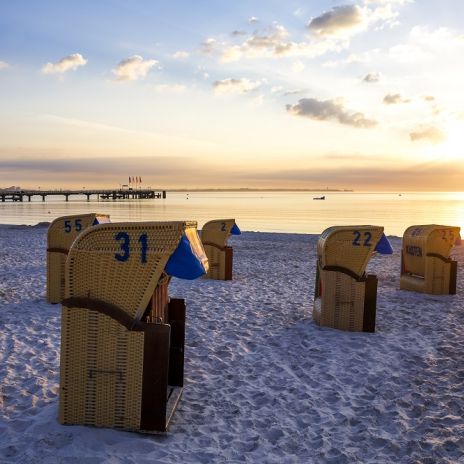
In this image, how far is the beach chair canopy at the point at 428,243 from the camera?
11484 mm

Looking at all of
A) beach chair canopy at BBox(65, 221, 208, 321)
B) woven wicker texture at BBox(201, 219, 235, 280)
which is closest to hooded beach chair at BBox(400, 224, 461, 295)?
woven wicker texture at BBox(201, 219, 235, 280)

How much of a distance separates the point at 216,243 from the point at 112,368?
905 centimetres

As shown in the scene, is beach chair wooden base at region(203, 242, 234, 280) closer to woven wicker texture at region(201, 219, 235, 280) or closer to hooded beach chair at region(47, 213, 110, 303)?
woven wicker texture at region(201, 219, 235, 280)

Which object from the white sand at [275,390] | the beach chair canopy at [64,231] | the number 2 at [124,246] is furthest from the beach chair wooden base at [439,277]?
the number 2 at [124,246]

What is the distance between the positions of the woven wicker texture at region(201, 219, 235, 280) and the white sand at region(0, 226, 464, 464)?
2499mm

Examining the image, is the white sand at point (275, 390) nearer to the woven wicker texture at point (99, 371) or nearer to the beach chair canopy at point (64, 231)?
the woven wicker texture at point (99, 371)

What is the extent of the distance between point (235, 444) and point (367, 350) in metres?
3.48

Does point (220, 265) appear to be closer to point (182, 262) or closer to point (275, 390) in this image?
point (275, 390)

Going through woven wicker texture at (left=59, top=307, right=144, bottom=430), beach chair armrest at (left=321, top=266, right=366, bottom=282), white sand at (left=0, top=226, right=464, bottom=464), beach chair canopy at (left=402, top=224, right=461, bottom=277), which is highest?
beach chair canopy at (left=402, top=224, right=461, bottom=277)

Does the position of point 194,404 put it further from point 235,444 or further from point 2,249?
point 2,249

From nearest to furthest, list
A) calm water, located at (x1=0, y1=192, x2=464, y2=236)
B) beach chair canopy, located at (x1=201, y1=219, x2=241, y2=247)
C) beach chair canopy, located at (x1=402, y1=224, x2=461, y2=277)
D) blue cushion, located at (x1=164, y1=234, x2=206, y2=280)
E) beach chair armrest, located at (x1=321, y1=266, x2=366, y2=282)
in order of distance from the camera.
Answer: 1. blue cushion, located at (x1=164, y1=234, x2=206, y2=280)
2. beach chair armrest, located at (x1=321, y1=266, x2=366, y2=282)
3. beach chair canopy, located at (x1=402, y1=224, x2=461, y2=277)
4. beach chair canopy, located at (x1=201, y1=219, x2=241, y2=247)
5. calm water, located at (x1=0, y1=192, x2=464, y2=236)

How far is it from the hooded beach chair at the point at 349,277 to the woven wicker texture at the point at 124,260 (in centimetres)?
441

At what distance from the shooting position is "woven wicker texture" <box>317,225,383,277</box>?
812 centimetres

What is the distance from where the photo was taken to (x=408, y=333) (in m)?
8.18
